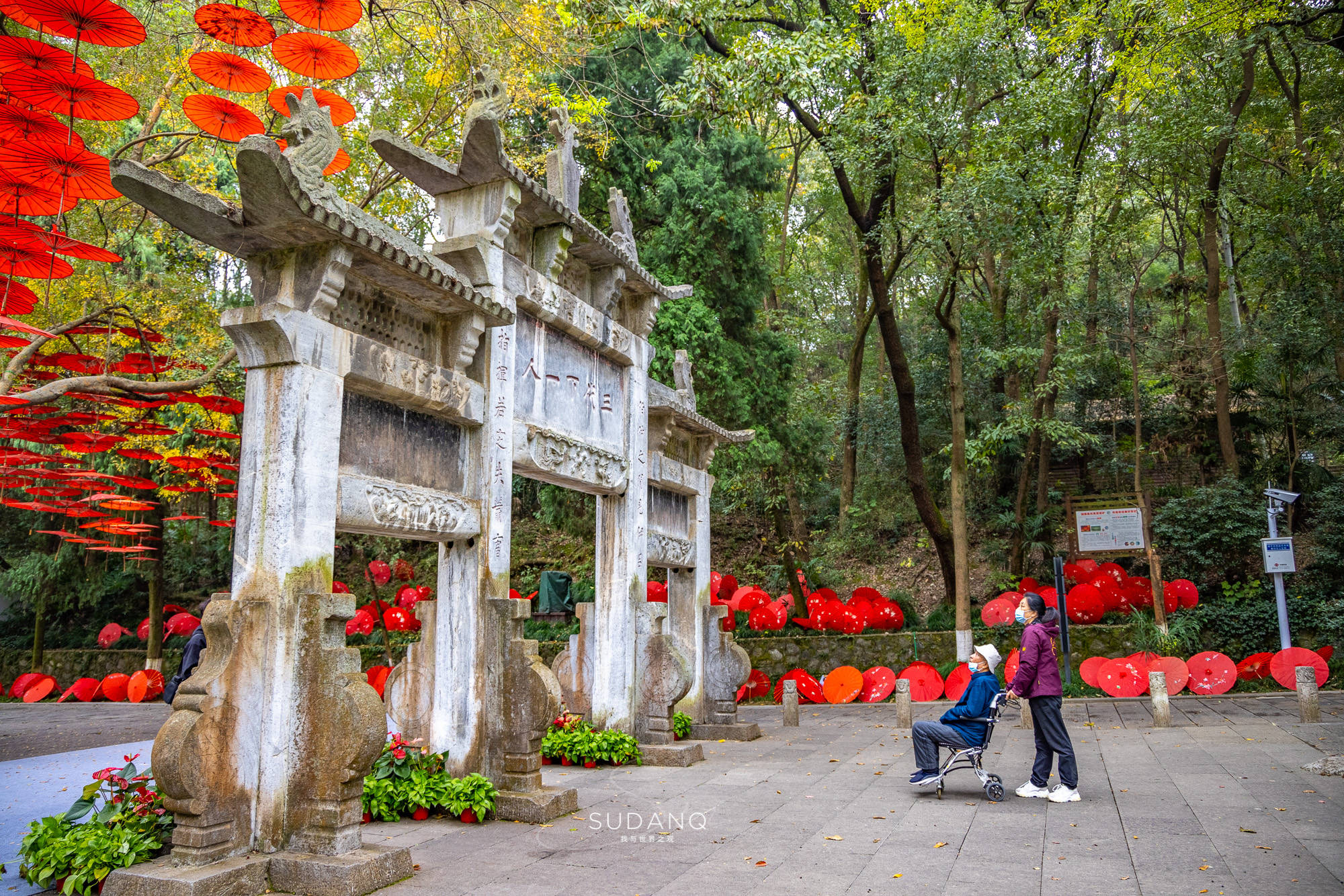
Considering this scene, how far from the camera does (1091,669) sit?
41.1 ft

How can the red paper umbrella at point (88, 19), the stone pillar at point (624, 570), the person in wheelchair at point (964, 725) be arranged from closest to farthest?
the red paper umbrella at point (88, 19) < the person in wheelchair at point (964, 725) < the stone pillar at point (624, 570)

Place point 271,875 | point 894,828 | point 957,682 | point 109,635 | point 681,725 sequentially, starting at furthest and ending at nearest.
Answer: point 109,635 < point 957,682 < point 681,725 < point 894,828 < point 271,875

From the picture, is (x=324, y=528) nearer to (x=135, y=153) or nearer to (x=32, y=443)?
(x=135, y=153)

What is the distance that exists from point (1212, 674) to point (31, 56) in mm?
14603

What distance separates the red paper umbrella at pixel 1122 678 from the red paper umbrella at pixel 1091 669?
245mm

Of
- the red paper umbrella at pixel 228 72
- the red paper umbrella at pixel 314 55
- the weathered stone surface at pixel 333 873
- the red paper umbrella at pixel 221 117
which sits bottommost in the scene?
the weathered stone surface at pixel 333 873

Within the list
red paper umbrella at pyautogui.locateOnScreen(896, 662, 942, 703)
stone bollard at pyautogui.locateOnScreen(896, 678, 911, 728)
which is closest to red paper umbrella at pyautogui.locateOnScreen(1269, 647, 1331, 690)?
red paper umbrella at pyautogui.locateOnScreen(896, 662, 942, 703)

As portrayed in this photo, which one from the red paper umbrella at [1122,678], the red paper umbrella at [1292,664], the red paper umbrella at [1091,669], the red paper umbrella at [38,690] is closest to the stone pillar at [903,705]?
the red paper umbrella at [1122,678]

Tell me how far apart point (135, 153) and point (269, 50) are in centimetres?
228

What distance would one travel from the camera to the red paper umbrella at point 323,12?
735 centimetres

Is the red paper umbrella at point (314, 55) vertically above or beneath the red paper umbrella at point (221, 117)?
Answer: above

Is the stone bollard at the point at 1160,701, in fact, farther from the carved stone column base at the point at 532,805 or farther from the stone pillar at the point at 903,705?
the carved stone column base at the point at 532,805

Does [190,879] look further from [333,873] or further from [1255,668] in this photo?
[1255,668]

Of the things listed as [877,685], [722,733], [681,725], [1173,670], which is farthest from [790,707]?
[1173,670]
